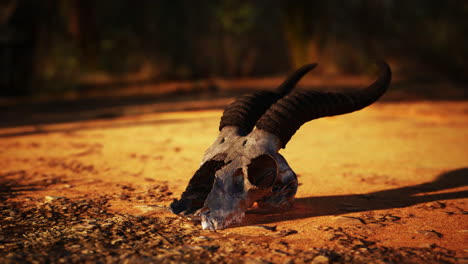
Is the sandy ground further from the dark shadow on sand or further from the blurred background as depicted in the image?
the blurred background

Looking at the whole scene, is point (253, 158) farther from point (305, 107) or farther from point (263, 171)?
point (305, 107)

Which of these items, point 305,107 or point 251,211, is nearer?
point 305,107

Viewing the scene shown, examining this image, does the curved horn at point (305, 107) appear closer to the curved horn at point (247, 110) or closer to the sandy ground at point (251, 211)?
the curved horn at point (247, 110)

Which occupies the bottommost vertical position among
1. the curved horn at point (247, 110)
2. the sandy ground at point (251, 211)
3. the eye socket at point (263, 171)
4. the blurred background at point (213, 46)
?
the sandy ground at point (251, 211)

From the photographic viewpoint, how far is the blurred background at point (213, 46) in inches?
507

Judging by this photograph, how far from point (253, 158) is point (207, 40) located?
16038 millimetres

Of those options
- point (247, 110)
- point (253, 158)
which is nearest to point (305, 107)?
point (247, 110)

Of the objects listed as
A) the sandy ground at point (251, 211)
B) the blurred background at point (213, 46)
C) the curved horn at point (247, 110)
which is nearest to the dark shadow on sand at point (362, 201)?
the sandy ground at point (251, 211)

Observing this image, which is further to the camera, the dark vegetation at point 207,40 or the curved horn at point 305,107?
the dark vegetation at point 207,40

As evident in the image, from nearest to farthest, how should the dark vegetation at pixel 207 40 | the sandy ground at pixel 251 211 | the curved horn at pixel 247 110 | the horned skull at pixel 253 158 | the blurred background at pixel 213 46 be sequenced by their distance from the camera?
the sandy ground at pixel 251 211, the horned skull at pixel 253 158, the curved horn at pixel 247 110, the blurred background at pixel 213 46, the dark vegetation at pixel 207 40

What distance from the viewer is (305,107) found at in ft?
11.4

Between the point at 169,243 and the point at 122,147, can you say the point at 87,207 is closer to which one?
the point at 169,243

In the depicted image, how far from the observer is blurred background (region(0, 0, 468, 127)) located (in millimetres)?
12883

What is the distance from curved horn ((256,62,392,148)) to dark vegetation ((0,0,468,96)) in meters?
9.74
